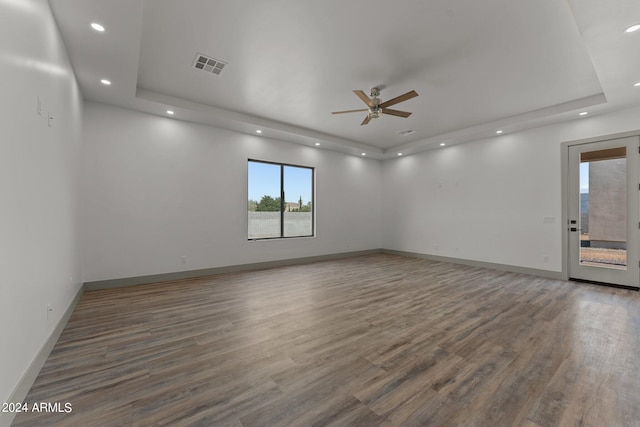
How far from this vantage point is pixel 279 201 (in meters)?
6.61

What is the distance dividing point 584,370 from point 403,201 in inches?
243

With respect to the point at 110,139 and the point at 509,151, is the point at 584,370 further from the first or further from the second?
the point at 110,139

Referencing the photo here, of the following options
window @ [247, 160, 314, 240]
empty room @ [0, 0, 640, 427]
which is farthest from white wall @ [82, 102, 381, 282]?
window @ [247, 160, 314, 240]

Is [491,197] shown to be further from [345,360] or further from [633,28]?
[345,360]

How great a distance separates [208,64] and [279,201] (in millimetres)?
3537

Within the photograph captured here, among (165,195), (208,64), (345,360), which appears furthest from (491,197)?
(165,195)

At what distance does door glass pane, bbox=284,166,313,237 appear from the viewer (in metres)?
6.75

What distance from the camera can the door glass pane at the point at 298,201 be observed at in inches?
266

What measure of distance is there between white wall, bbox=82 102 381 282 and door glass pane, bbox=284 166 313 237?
285mm

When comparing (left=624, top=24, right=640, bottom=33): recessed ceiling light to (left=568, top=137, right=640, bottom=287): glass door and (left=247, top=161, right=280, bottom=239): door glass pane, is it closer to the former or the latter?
(left=568, top=137, right=640, bottom=287): glass door

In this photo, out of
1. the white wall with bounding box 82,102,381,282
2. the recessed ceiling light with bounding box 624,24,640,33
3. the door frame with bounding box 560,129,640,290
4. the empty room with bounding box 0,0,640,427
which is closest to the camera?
the empty room with bounding box 0,0,640,427

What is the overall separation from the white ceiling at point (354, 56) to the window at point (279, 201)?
140 centimetres

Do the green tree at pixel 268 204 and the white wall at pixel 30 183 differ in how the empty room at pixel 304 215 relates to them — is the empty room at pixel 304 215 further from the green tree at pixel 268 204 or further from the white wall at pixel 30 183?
the green tree at pixel 268 204

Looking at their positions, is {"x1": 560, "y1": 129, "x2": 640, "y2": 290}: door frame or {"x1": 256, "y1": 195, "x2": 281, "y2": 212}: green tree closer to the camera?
{"x1": 560, "y1": 129, "x2": 640, "y2": 290}: door frame
